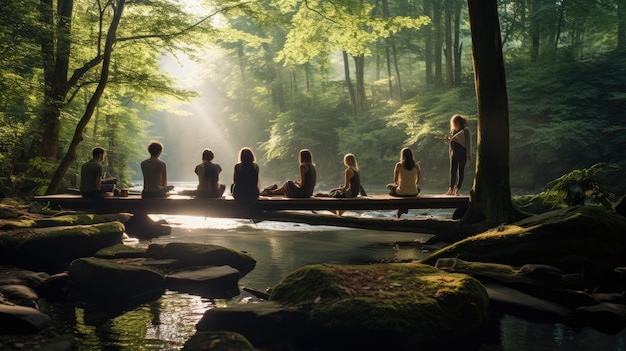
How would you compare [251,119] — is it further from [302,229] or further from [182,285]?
[182,285]

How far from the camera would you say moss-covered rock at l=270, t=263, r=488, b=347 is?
4484 mm

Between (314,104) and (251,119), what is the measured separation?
15.1 meters

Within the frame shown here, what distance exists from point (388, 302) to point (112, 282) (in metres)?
4.16

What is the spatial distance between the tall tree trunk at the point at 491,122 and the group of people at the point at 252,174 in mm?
878

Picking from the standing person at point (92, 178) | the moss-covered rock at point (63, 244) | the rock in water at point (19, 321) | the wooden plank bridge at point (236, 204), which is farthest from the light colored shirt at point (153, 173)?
the rock in water at point (19, 321)

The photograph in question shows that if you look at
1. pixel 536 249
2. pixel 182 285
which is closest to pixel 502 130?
pixel 536 249

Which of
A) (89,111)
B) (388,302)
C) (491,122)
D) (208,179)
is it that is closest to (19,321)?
(388,302)

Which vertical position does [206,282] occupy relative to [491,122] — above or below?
below

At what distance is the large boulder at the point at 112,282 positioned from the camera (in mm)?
6504

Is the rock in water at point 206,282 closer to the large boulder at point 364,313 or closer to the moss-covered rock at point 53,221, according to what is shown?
the large boulder at point 364,313

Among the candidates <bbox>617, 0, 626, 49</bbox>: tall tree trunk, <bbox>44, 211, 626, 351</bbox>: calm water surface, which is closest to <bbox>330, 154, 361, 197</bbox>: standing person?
<bbox>44, 211, 626, 351</bbox>: calm water surface

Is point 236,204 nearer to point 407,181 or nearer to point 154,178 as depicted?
point 154,178

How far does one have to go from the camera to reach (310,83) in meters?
48.7

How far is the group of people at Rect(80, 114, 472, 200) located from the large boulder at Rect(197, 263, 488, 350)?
4972 millimetres
